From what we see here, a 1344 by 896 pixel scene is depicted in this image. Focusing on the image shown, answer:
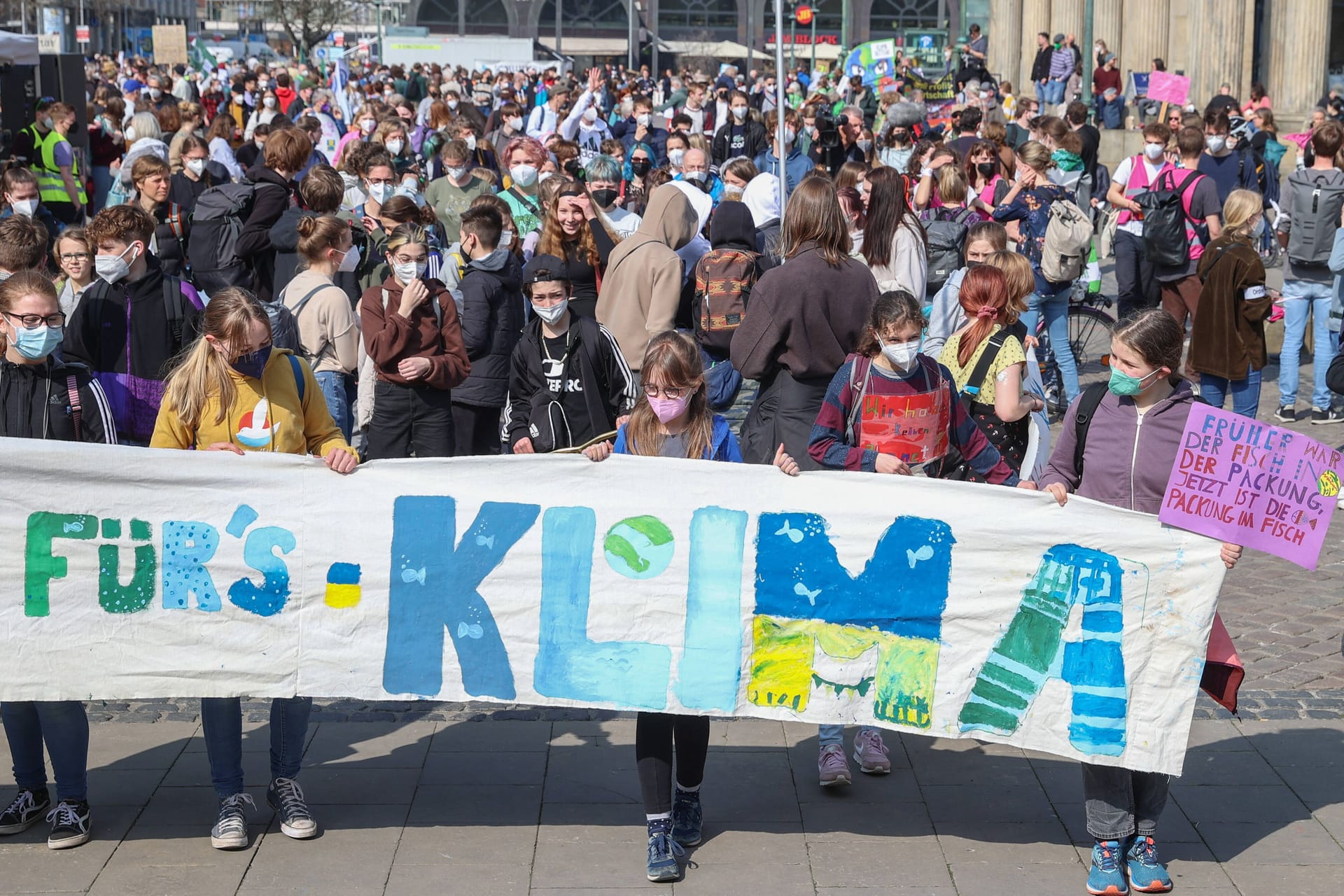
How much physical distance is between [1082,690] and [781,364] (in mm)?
2207

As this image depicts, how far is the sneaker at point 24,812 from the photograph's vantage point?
17.3ft

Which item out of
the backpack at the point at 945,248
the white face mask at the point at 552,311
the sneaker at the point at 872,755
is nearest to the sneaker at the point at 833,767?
the sneaker at the point at 872,755

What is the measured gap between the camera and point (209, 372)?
17.2 feet

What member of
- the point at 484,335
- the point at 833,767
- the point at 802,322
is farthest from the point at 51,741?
the point at 484,335

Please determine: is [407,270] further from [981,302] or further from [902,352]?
[902,352]

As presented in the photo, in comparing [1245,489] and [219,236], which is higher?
[219,236]

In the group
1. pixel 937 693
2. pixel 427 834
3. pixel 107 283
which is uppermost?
pixel 107 283

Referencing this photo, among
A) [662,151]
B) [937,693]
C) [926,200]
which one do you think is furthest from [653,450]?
[662,151]

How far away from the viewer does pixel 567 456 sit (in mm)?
5121

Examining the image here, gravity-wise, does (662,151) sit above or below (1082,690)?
above

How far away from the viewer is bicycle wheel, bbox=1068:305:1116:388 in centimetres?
1275

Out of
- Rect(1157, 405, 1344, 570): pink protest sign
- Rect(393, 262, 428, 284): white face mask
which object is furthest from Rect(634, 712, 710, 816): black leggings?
Rect(393, 262, 428, 284): white face mask

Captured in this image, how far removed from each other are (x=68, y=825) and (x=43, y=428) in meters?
1.27

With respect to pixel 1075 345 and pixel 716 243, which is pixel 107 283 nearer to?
pixel 716 243
